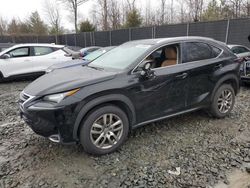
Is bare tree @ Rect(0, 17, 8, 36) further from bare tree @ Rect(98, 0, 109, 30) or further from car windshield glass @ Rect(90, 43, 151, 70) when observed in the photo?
car windshield glass @ Rect(90, 43, 151, 70)

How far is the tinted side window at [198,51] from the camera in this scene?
3.73 metres

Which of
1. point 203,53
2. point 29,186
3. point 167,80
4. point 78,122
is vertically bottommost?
point 29,186

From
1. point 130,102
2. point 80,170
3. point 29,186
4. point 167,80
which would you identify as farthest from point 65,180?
point 167,80

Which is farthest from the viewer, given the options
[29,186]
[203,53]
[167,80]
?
[203,53]

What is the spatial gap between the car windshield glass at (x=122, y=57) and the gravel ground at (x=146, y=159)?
126 centimetres

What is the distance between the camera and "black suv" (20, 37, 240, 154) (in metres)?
2.75

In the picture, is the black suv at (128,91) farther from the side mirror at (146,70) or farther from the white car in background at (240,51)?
the white car in background at (240,51)

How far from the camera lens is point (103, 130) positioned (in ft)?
9.89

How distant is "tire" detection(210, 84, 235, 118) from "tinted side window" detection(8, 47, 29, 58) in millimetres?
7069

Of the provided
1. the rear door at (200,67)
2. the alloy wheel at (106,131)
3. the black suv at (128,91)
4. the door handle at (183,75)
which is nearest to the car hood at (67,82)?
the black suv at (128,91)

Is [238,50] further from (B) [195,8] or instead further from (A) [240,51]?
(B) [195,8]

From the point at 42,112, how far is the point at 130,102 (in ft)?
3.94

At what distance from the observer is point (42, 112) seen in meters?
2.68

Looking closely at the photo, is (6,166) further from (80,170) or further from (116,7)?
(116,7)
